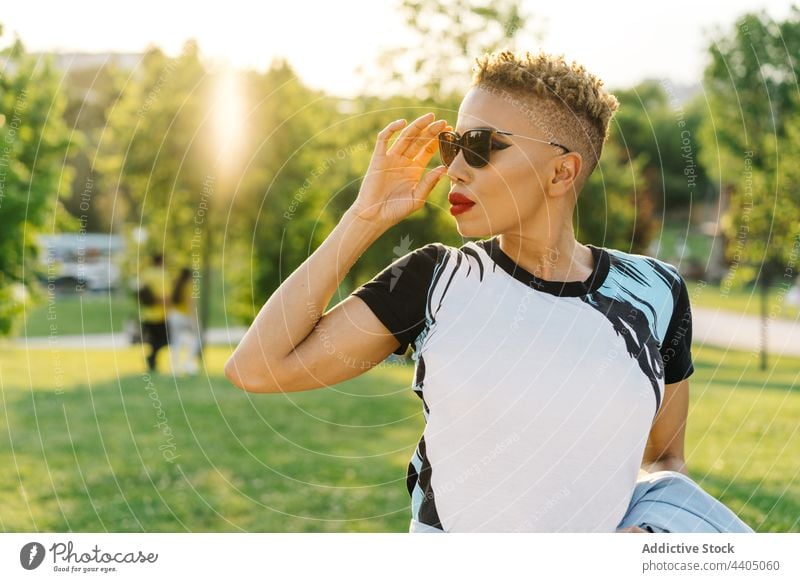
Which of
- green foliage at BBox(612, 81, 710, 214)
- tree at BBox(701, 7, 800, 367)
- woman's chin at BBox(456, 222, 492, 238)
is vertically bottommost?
green foliage at BBox(612, 81, 710, 214)

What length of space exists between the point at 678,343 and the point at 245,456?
6.64 metres

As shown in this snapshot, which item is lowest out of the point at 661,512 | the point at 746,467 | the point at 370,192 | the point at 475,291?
the point at 746,467

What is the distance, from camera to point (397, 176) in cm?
233

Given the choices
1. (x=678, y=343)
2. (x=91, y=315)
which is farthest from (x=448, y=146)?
(x=91, y=315)

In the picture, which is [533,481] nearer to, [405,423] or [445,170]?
[445,170]

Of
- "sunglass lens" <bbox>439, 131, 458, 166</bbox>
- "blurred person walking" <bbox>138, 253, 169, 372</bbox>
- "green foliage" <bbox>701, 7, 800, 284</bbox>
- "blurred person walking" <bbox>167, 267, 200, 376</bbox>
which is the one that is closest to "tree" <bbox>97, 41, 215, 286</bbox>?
"blurred person walking" <bbox>167, 267, 200, 376</bbox>

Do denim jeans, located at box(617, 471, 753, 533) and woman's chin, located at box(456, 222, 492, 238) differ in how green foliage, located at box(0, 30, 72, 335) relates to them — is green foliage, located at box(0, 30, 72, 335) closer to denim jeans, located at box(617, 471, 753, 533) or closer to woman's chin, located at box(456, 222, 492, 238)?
woman's chin, located at box(456, 222, 492, 238)

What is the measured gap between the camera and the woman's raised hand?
2.29m

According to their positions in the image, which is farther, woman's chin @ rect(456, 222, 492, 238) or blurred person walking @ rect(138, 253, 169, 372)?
blurred person walking @ rect(138, 253, 169, 372)

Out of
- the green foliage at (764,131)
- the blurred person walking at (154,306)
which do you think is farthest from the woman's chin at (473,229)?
the blurred person walking at (154,306)
